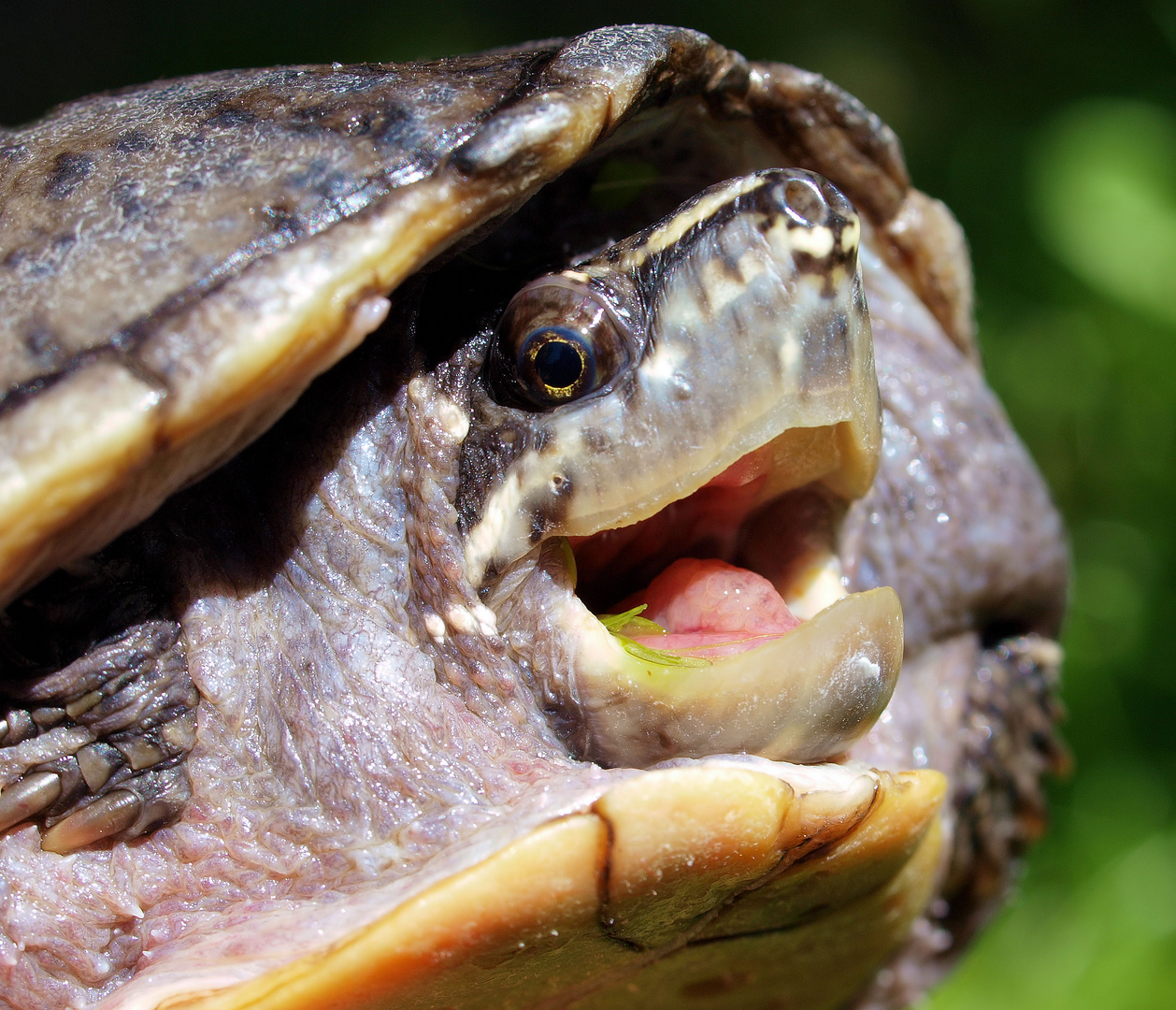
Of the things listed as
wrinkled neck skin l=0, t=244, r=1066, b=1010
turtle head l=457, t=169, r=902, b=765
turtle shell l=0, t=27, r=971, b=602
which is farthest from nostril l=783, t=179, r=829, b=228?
wrinkled neck skin l=0, t=244, r=1066, b=1010

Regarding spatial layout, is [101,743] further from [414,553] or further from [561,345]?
[561,345]

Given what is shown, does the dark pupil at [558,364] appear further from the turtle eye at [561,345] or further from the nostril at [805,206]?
the nostril at [805,206]

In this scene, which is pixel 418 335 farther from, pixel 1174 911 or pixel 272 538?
pixel 1174 911

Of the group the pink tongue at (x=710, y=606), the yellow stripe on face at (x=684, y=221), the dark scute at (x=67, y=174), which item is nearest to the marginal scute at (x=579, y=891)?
the pink tongue at (x=710, y=606)

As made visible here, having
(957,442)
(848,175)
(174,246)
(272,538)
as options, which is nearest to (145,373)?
(174,246)

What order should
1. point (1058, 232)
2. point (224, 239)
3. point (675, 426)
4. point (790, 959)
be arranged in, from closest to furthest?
point (224, 239) < point (675, 426) < point (790, 959) < point (1058, 232)

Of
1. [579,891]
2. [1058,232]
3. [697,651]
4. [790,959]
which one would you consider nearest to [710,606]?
[697,651]
